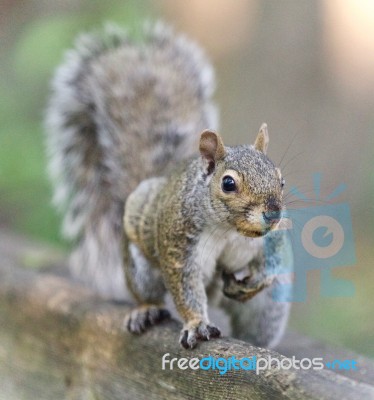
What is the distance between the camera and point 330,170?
3430 mm

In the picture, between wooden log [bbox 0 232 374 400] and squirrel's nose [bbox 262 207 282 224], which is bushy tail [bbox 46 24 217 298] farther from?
squirrel's nose [bbox 262 207 282 224]

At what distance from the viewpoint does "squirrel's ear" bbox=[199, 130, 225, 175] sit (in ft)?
4.66

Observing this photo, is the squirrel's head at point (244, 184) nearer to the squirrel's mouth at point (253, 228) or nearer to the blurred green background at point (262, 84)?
the squirrel's mouth at point (253, 228)

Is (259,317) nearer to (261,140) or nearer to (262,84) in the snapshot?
(261,140)

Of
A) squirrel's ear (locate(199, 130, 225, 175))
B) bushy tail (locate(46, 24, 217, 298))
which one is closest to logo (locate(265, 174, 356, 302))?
squirrel's ear (locate(199, 130, 225, 175))

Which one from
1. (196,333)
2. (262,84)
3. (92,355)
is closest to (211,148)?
(196,333)

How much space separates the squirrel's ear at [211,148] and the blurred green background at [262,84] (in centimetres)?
175

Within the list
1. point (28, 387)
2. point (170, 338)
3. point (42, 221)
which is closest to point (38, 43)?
point (42, 221)

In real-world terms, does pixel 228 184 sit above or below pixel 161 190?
below

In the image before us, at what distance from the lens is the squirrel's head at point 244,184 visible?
4.17 ft

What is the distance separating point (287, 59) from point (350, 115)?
0.42 meters

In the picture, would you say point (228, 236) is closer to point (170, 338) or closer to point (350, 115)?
point (170, 338)

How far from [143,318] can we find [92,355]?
0.17 meters

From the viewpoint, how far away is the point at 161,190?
1746mm
